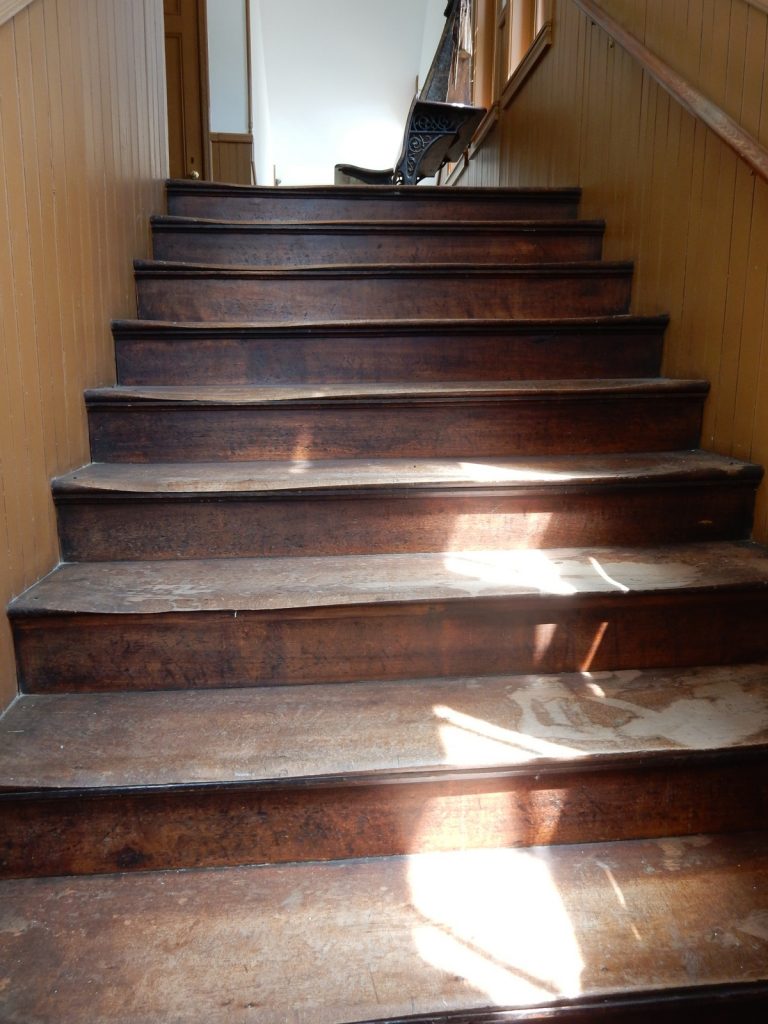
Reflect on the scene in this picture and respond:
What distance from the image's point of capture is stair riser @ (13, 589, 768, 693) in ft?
4.25

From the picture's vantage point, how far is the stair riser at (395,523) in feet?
4.97

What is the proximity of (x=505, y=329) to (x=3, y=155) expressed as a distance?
1.22 meters

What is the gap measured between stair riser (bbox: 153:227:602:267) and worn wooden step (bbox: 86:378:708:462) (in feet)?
2.51

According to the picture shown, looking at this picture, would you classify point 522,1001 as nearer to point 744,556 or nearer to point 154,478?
point 744,556

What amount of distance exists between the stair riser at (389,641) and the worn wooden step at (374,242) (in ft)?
4.90

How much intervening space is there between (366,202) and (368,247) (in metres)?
0.34

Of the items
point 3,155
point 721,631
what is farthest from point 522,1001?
point 3,155

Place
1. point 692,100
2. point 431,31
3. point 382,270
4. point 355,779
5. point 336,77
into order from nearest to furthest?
point 355,779, point 692,100, point 382,270, point 431,31, point 336,77

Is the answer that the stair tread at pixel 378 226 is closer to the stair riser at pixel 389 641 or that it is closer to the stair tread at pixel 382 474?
the stair tread at pixel 382 474

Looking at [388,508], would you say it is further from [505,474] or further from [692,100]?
[692,100]

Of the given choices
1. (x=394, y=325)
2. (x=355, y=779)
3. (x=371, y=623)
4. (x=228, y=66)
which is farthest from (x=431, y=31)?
(x=355, y=779)

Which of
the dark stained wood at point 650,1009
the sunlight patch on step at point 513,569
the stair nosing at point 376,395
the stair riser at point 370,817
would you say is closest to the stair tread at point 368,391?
the stair nosing at point 376,395

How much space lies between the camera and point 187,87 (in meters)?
4.83

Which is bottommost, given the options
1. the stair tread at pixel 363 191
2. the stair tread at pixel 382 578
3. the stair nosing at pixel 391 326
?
the stair tread at pixel 382 578
